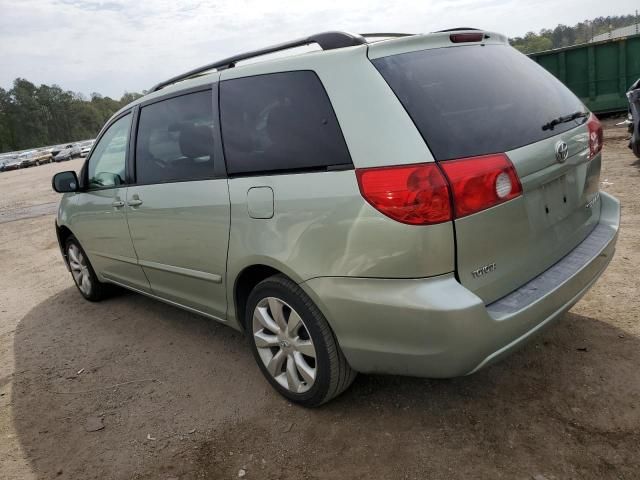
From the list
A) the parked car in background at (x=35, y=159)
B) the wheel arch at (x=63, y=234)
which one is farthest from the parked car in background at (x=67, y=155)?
the wheel arch at (x=63, y=234)

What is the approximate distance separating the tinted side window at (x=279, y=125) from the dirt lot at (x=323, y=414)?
4.35 ft

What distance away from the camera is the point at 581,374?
2768 mm

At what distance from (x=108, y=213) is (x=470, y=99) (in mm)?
2920

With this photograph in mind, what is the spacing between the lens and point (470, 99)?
2301 mm

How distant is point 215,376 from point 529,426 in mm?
1872

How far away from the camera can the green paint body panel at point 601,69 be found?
41.6 feet

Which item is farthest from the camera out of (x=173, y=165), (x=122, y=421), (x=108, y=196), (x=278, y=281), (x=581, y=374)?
(x=108, y=196)

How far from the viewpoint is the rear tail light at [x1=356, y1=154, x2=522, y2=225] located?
205cm

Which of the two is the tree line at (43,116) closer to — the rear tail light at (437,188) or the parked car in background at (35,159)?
the parked car in background at (35,159)

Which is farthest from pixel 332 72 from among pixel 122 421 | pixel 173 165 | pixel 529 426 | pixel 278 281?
pixel 122 421

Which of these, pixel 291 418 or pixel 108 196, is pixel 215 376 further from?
pixel 108 196

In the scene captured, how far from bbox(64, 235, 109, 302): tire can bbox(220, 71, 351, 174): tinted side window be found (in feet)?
8.98

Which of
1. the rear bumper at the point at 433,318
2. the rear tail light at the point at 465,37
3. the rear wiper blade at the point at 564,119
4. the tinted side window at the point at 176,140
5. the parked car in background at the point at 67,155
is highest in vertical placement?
the rear tail light at the point at 465,37

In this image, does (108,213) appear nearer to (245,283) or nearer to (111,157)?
(111,157)
